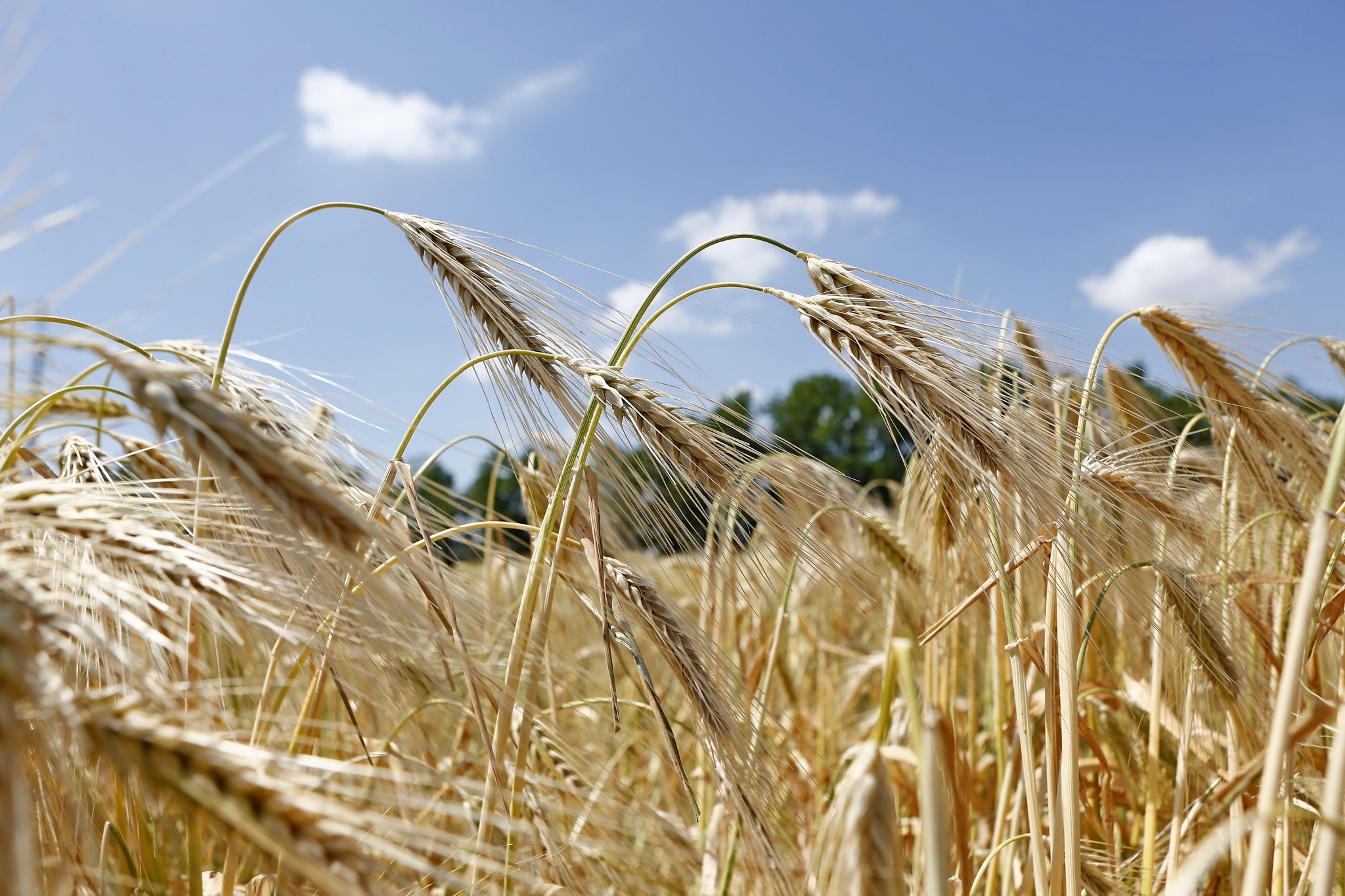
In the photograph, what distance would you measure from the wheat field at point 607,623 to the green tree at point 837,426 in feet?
106

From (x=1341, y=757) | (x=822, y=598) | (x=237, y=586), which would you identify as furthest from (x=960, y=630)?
(x=237, y=586)

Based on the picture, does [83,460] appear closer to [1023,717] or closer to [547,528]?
[547,528]

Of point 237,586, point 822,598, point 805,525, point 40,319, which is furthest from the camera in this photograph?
point 822,598

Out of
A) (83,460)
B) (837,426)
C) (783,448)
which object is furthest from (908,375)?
(837,426)

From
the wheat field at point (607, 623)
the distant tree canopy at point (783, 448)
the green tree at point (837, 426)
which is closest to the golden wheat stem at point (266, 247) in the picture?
the wheat field at point (607, 623)

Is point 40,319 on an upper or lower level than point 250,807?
upper

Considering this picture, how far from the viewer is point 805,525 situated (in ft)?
3.90

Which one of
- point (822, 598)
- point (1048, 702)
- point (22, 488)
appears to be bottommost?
point (822, 598)

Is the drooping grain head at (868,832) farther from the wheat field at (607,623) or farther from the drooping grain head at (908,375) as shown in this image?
the drooping grain head at (908,375)

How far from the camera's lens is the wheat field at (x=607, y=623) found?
666 mm

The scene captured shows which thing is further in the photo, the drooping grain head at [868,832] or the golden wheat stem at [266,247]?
the golden wheat stem at [266,247]

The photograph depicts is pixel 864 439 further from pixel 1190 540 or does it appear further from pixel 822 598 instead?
pixel 1190 540

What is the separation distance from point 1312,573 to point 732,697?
756 mm

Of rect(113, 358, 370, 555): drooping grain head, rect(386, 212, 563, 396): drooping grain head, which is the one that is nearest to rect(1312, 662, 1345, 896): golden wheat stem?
rect(113, 358, 370, 555): drooping grain head
